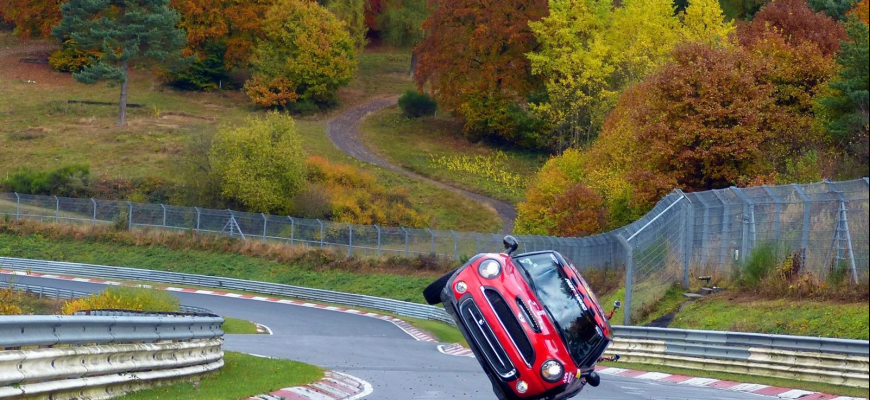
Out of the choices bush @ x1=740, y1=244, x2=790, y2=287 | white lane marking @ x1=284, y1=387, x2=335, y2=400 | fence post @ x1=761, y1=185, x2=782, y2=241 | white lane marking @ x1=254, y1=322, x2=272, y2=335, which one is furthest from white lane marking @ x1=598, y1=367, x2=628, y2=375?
white lane marking @ x1=254, y1=322, x2=272, y2=335

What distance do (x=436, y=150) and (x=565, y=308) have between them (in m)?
60.8

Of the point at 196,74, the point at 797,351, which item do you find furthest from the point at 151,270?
the point at 196,74

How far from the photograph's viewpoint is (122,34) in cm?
7231

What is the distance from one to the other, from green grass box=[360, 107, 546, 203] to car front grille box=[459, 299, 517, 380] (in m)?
51.1

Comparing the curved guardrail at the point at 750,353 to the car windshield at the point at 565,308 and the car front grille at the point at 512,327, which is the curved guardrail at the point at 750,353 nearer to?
the car windshield at the point at 565,308

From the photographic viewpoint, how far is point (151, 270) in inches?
1866

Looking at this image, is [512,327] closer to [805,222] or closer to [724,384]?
[724,384]

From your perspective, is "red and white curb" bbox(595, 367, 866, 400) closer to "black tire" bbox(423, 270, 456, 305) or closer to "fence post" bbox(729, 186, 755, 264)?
"fence post" bbox(729, 186, 755, 264)

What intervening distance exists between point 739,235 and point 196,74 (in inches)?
2699

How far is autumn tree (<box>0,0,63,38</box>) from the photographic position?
8938cm

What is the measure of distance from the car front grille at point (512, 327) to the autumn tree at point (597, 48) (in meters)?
46.5

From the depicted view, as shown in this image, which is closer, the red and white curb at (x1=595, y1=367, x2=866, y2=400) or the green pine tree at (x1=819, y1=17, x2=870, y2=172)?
the red and white curb at (x1=595, y1=367, x2=866, y2=400)

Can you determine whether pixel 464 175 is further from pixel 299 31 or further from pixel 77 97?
pixel 77 97

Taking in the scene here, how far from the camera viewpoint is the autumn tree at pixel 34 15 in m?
89.4
